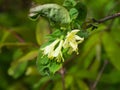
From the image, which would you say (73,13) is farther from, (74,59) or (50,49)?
(74,59)

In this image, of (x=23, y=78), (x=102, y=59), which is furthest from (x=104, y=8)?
(x=23, y=78)

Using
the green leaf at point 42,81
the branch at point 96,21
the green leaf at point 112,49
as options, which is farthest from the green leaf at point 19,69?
the branch at point 96,21

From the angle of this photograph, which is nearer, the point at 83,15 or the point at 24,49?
the point at 83,15

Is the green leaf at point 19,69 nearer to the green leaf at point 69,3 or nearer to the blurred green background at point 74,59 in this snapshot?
the blurred green background at point 74,59

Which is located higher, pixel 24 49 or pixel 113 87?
pixel 24 49

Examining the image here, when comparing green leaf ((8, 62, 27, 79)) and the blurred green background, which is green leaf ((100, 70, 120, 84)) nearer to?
the blurred green background

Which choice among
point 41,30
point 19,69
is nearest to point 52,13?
point 41,30

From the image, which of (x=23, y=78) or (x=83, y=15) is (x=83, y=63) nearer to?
(x=23, y=78)
